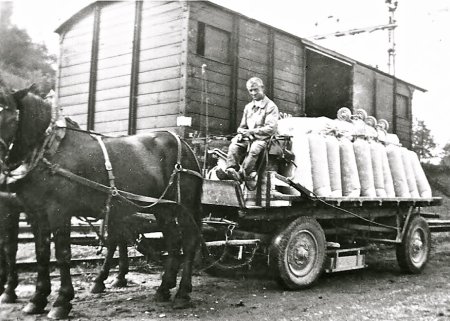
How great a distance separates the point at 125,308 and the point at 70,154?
177 centimetres

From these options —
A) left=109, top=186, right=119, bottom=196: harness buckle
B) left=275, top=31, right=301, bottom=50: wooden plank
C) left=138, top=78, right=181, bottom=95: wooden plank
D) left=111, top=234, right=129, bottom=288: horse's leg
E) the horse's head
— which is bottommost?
left=111, top=234, right=129, bottom=288: horse's leg

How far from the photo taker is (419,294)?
6316mm

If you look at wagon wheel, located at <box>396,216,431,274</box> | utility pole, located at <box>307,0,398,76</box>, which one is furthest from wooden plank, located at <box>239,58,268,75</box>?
utility pole, located at <box>307,0,398,76</box>

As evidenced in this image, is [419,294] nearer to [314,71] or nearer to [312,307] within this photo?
[312,307]

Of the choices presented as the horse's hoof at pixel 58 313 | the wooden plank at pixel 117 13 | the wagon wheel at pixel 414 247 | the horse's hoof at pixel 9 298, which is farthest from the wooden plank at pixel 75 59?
the wagon wheel at pixel 414 247

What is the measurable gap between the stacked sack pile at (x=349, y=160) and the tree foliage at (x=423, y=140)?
1344 cm

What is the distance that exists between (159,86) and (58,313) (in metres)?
5.03

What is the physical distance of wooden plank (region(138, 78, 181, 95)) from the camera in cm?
844

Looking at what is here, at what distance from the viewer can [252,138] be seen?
6.33 meters

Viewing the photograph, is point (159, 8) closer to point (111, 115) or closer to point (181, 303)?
point (111, 115)

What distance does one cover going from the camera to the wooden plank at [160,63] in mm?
8500

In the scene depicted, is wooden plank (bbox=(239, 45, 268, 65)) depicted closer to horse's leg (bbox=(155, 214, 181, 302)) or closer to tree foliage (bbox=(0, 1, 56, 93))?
tree foliage (bbox=(0, 1, 56, 93))

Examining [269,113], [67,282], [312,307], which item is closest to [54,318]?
[67,282]

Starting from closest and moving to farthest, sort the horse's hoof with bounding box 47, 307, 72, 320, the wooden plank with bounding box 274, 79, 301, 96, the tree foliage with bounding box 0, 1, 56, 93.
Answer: the tree foliage with bounding box 0, 1, 56, 93, the horse's hoof with bounding box 47, 307, 72, 320, the wooden plank with bounding box 274, 79, 301, 96
